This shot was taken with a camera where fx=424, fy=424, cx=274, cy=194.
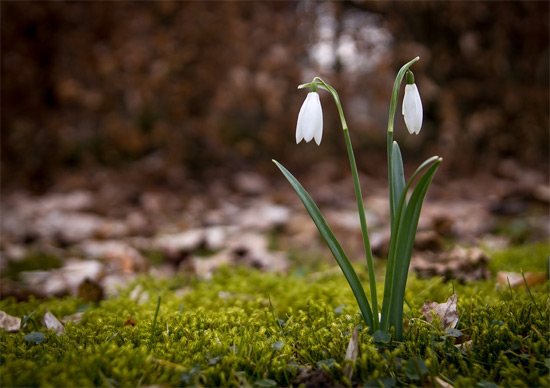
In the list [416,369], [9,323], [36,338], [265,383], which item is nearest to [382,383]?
[416,369]

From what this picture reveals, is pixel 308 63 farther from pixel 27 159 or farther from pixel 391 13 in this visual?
pixel 27 159

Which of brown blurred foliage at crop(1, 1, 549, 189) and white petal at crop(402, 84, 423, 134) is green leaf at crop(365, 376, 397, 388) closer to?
white petal at crop(402, 84, 423, 134)

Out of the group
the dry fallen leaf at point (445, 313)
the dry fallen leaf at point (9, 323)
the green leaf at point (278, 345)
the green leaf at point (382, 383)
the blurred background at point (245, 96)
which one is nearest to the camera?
the green leaf at point (382, 383)

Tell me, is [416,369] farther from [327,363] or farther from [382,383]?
[327,363]

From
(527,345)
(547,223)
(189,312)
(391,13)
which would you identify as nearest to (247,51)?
(391,13)

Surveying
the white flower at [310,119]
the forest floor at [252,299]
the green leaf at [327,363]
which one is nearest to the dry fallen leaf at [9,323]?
the forest floor at [252,299]

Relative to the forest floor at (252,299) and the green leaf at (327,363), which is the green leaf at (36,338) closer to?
the forest floor at (252,299)

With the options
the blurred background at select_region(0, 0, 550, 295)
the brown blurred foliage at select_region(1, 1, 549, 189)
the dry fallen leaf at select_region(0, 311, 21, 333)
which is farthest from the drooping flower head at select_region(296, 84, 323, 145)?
the brown blurred foliage at select_region(1, 1, 549, 189)
